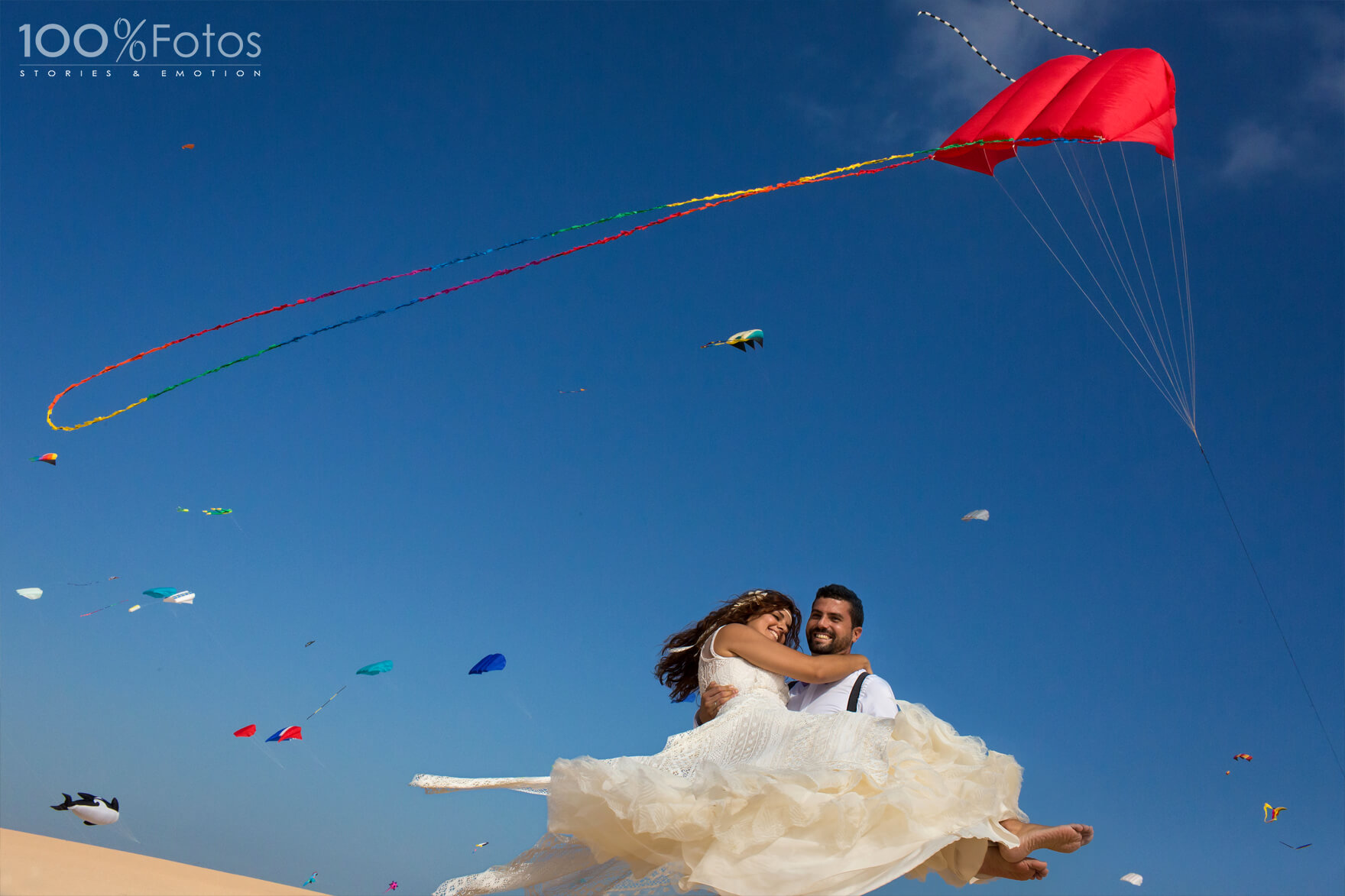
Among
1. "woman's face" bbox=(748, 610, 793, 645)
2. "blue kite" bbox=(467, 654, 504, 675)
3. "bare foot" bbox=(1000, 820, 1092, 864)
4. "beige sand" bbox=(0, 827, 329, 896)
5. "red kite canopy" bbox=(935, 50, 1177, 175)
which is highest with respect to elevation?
"red kite canopy" bbox=(935, 50, 1177, 175)

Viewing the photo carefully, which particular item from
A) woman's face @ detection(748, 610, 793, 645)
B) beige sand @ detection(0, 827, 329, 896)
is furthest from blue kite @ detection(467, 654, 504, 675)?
woman's face @ detection(748, 610, 793, 645)

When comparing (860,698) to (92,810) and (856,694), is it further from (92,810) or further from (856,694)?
(92,810)

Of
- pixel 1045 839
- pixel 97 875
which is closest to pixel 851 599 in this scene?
pixel 1045 839

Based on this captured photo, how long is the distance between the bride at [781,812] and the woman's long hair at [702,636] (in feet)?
2.22

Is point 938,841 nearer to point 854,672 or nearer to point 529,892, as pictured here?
point 854,672

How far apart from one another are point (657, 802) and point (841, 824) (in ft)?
2.18

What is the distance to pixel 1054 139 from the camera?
23.6ft

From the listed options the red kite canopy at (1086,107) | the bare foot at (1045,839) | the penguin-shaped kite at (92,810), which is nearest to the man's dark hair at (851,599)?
the bare foot at (1045,839)

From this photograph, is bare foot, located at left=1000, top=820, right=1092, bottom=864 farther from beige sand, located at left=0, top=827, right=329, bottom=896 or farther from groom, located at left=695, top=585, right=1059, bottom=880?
beige sand, located at left=0, top=827, right=329, bottom=896

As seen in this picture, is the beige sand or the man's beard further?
the beige sand

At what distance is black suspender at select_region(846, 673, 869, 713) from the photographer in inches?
149

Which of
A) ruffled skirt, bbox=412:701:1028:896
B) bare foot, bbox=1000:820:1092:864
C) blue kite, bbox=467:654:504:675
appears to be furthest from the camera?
blue kite, bbox=467:654:504:675

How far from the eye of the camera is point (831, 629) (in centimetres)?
433

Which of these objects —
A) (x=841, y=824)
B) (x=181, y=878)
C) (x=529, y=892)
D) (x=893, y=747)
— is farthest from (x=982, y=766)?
(x=181, y=878)
